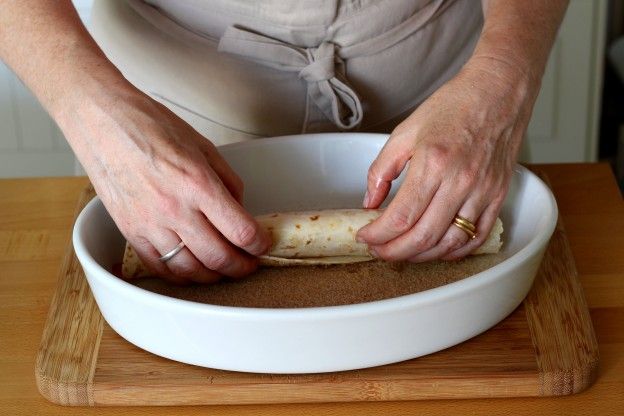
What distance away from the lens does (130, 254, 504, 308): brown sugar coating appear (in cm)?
95

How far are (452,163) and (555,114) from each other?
159 centimetres

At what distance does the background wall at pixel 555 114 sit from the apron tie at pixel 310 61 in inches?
46.7

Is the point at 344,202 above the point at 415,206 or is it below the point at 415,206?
below

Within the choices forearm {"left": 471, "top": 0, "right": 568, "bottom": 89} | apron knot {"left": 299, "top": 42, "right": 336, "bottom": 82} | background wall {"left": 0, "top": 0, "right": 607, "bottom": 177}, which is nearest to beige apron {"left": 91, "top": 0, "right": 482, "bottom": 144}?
apron knot {"left": 299, "top": 42, "right": 336, "bottom": 82}

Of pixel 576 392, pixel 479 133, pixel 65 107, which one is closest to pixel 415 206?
pixel 479 133

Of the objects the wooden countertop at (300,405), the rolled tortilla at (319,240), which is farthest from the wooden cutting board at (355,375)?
the rolled tortilla at (319,240)

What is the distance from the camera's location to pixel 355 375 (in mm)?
867

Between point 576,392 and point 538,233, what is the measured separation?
147mm

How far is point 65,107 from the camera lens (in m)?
0.95

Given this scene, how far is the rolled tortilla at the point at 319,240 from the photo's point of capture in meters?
1.01

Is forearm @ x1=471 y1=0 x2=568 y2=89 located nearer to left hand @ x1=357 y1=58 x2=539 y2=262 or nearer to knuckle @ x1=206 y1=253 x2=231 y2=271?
left hand @ x1=357 y1=58 x2=539 y2=262

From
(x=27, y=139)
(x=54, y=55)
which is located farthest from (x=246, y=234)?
(x=27, y=139)

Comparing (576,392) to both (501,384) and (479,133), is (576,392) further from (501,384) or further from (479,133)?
(479,133)

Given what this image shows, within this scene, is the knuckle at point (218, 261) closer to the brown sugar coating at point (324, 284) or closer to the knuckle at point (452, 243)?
the brown sugar coating at point (324, 284)
